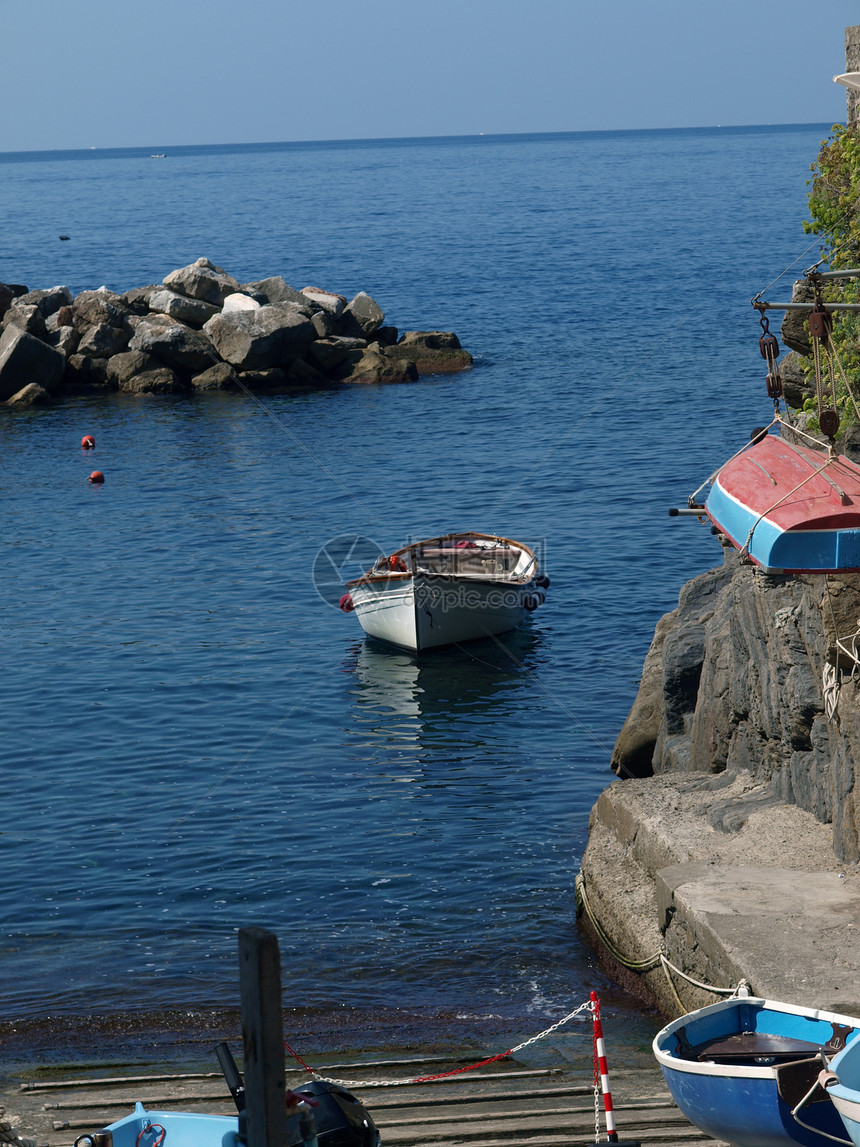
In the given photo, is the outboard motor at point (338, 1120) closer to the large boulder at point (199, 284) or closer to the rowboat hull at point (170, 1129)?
the rowboat hull at point (170, 1129)

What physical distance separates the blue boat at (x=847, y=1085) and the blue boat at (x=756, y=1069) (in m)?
0.13

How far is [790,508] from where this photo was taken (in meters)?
13.5

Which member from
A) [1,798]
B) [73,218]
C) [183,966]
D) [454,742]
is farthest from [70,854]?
[73,218]

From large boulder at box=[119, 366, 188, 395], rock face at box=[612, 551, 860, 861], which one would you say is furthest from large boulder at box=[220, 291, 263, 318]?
rock face at box=[612, 551, 860, 861]

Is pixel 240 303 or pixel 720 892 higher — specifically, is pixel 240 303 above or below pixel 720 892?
above

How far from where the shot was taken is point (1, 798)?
2062 cm

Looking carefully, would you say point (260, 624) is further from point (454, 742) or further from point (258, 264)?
point (258, 264)

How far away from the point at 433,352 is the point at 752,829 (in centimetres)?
4477

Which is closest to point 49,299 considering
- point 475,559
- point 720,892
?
point 475,559

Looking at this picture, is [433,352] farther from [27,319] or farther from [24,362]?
[24,362]

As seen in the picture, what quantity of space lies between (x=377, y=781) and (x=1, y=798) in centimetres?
592

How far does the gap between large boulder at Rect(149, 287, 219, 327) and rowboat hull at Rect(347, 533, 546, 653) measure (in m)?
28.0

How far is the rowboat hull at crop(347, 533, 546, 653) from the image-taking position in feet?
85.0

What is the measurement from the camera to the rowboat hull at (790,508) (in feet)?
42.8
